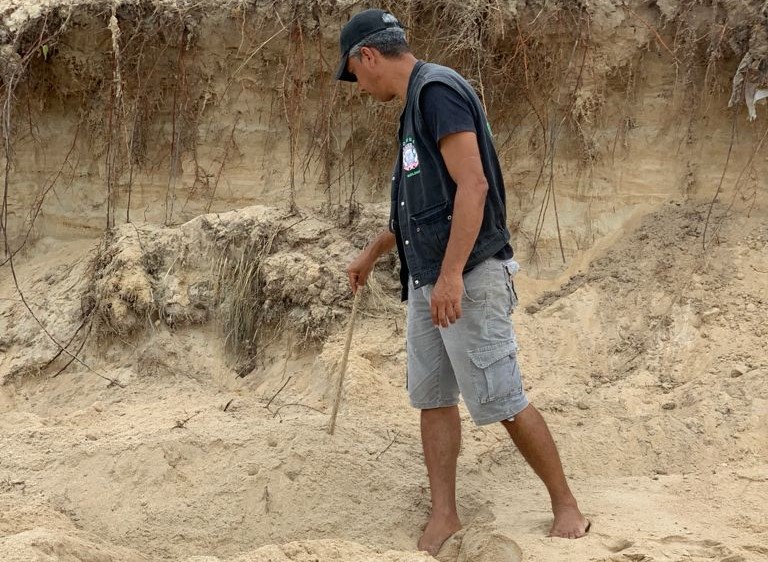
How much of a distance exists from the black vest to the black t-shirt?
23mm

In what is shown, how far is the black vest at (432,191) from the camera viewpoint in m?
3.21

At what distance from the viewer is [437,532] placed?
3.48 m

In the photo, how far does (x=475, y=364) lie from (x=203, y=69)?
343cm

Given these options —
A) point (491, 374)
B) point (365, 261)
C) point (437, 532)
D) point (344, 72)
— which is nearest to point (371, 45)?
point (344, 72)

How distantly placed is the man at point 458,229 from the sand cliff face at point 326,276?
1.45 feet

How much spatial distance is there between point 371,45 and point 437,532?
1.82 m

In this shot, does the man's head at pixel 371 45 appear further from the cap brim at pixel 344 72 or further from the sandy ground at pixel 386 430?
the sandy ground at pixel 386 430

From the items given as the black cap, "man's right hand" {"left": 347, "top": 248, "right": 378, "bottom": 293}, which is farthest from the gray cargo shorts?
the black cap

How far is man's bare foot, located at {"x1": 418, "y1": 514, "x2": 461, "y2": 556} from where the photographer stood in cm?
345

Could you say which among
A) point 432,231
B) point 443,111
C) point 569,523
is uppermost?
point 443,111

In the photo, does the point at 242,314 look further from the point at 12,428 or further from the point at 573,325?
the point at 573,325

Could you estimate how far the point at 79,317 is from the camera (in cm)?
532

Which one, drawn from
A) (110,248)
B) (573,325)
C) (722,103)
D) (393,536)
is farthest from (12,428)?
(722,103)

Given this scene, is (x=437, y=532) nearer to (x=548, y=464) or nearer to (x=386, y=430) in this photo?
(x=548, y=464)
